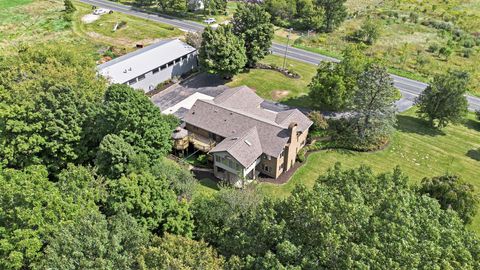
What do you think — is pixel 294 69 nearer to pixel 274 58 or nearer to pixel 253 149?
pixel 274 58

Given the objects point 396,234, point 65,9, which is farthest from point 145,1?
point 396,234

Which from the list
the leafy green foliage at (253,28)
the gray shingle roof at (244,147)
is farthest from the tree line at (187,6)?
the gray shingle roof at (244,147)

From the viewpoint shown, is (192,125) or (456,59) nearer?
(192,125)

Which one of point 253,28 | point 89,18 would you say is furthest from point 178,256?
point 89,18

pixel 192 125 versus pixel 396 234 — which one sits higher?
pixel 396 234

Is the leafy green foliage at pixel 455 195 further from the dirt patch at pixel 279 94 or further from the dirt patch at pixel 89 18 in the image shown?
the dirt patch at pixel 89 18

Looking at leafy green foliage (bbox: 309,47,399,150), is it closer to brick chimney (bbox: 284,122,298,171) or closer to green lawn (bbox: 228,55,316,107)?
green lawn (bbox: 228,55,316,107)
